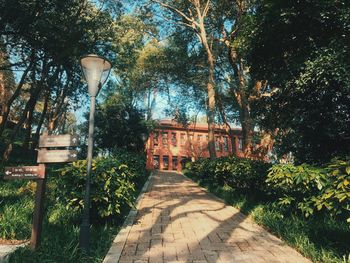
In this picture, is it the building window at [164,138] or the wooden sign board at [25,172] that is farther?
the building window at [164,138]

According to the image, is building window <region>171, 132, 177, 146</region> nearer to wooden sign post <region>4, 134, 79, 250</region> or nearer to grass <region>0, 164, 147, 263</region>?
grass <region>0, 164, 147, 263</region>

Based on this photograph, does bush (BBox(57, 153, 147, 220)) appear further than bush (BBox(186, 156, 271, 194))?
No

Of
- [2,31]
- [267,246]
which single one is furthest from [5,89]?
[267,246]

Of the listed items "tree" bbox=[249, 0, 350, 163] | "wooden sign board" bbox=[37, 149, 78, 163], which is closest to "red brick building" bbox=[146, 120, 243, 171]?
"tree" bbox=[249, 0, 350, 163]

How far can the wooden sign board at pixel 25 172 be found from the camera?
555 cm

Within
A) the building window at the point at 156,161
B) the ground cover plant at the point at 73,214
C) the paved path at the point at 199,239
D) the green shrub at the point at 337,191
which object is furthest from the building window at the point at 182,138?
the green shrub at the point at 337,191

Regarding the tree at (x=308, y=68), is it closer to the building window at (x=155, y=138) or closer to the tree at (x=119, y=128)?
the tree at (x=119, y=128)

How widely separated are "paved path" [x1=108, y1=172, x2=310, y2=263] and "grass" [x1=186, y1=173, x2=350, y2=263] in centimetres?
18

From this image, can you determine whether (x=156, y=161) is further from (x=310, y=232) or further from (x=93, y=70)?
(x=93, y=70)

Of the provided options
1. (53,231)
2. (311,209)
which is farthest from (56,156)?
(311,209)

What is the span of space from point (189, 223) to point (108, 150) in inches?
573

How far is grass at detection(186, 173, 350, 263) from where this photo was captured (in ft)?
17.7

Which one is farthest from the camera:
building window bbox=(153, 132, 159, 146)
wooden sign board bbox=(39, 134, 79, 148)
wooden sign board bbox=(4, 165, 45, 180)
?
building window bbox=(153, 132, 159, 146)

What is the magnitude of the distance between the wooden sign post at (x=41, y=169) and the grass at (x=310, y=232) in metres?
→ 4.14
